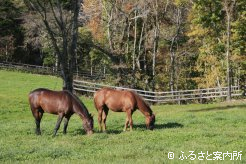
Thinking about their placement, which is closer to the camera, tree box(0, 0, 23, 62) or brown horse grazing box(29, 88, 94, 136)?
brown horse grazing box(29, 88, 94, 136)

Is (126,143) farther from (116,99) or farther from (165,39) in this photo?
(165,39)

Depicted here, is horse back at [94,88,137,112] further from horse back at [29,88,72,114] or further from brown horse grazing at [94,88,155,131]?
horse back at [29,88,72,114]

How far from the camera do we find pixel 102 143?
1242cm

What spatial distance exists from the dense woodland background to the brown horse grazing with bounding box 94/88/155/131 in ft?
67.4

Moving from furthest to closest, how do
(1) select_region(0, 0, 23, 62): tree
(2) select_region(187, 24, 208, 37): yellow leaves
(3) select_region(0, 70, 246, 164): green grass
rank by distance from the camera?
1. (1) select_region(0, 0, 23, 62): tree
2. (2) select_region(187, 24, 208, 37): yellow leaves
3. (3) select_region(0, 70, 246, 164): green grass

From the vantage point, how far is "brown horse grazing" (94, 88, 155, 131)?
1520cm

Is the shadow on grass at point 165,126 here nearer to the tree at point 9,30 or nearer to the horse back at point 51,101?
the horse back at point 51,101

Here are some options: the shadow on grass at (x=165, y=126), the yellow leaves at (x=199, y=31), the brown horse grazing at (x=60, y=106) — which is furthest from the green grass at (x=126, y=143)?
the yellow leaves at (x=199, y=31)

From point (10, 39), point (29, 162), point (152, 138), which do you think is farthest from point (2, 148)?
point (10, 39)

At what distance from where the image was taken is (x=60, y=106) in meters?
14.3

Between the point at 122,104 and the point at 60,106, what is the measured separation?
2292 mm

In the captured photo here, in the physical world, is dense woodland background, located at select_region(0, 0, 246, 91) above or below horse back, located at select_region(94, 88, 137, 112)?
above

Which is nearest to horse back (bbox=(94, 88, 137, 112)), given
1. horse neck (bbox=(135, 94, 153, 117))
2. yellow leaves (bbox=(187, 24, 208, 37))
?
horse neck (bbox=(135, 94, 153, 117))

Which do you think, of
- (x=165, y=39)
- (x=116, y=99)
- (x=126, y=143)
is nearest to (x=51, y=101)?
(x=116, y=99)
